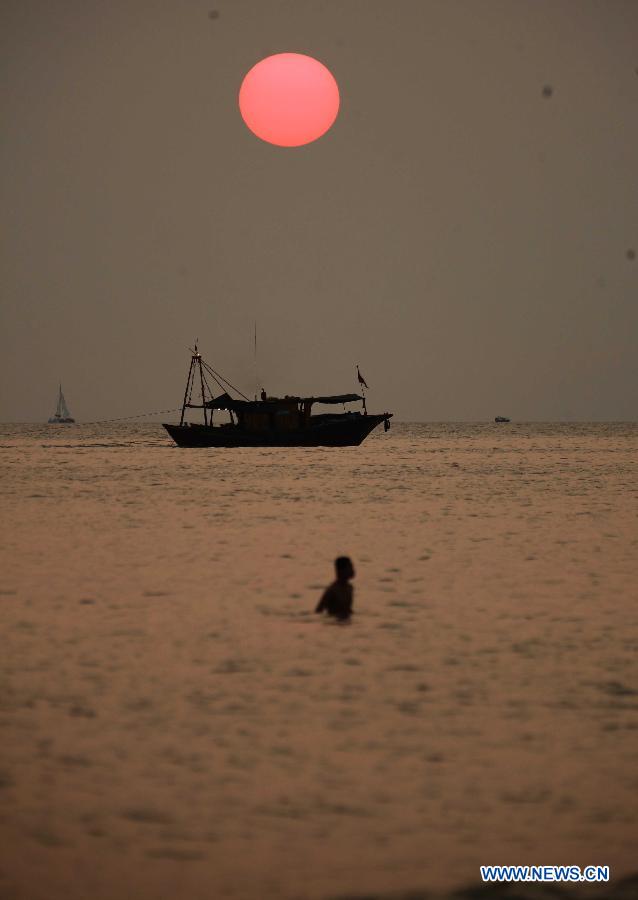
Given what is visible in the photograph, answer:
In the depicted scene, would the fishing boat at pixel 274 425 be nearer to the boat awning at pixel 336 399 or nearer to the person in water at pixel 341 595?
the boat awning at pixel 336 399

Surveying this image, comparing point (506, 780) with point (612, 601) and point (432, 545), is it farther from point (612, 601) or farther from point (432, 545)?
point (432, 545)

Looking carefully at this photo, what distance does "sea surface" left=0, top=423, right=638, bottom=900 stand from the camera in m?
6.02

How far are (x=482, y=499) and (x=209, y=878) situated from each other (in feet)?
102

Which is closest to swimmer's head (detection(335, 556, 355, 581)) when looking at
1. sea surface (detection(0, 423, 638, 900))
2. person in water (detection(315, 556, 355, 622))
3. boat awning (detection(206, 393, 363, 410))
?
person in water (detection(315, 556, 355, 622))

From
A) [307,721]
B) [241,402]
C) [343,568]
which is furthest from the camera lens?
[241,402]

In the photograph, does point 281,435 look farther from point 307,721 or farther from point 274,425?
point 307,721

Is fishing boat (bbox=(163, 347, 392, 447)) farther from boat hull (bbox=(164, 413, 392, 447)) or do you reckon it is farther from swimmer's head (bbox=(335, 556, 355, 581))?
swimmer's head (bbox=(335, 556, 355, 581))

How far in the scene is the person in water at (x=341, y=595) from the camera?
1305 cm

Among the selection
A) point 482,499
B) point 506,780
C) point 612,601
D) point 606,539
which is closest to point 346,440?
point 482,499

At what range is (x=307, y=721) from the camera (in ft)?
28.3

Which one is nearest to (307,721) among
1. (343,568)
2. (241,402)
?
(343,568)

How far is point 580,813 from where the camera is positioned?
21.7 feet

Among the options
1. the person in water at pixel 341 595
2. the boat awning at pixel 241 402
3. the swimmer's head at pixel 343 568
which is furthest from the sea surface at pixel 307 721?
the boat awning at pixel 241 402

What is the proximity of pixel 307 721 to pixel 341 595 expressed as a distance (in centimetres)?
451
